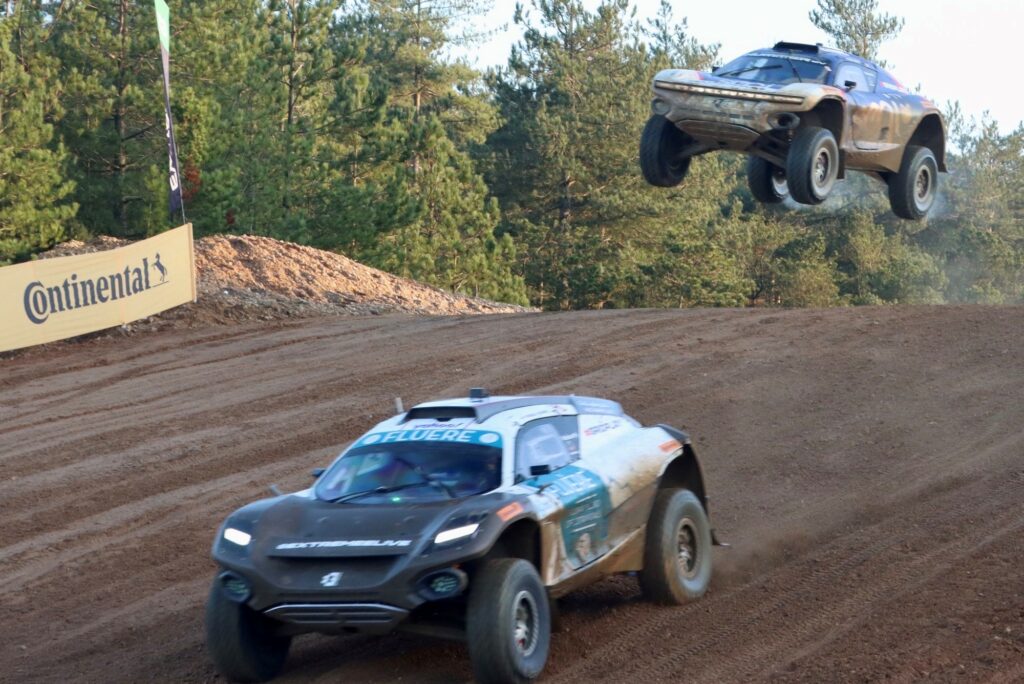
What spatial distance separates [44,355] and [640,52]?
3303 centimetres

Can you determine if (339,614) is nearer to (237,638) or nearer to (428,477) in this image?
(237,638)

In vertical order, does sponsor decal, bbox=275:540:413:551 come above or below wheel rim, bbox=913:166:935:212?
below

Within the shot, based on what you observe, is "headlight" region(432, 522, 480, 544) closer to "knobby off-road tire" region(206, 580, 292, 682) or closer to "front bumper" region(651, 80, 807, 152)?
"knobby off-road tire" region(206, 580, 292, 682)

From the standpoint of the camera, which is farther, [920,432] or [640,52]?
[640,52]

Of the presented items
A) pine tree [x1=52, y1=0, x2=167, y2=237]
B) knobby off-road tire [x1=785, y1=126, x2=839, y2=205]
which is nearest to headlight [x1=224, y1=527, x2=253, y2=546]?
knobby off-road tire [x1=785, y1=126, x2=839, y2=205]

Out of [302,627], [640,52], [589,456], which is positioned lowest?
[302,627]

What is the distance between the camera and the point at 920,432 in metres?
13.1

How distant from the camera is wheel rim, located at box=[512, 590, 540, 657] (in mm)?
6664

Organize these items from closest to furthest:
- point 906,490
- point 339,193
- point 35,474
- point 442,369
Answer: point 906,490, point 35,474, point 442,369, point 339,193

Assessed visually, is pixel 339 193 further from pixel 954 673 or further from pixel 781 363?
pixel 954 673

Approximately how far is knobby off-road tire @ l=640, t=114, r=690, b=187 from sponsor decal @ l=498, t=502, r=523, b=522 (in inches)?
445

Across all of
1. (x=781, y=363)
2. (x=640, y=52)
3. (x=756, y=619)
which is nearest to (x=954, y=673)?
(x=756, y=619)

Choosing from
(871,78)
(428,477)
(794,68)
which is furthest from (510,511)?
(871,78)

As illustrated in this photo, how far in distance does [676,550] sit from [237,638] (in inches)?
113
